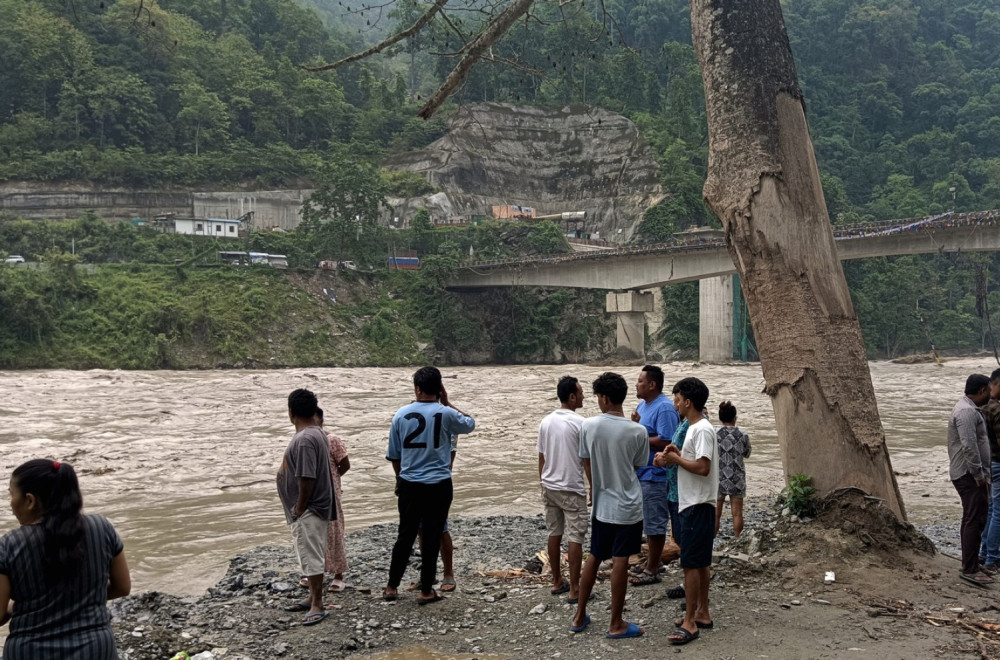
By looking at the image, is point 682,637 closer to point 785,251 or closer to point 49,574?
point 785,251

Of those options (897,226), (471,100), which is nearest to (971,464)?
(897,226)

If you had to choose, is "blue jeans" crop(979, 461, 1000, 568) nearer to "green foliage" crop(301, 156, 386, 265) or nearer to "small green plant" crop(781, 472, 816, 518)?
"small green plant" crop(781, 472, 816, 518)

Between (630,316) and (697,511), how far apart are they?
4612 cm

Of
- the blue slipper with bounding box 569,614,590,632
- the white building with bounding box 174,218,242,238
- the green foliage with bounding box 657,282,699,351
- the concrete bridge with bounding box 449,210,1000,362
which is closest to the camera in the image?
the blue slipper with bounding box 569,614,590,632

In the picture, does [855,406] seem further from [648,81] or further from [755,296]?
[648,81]

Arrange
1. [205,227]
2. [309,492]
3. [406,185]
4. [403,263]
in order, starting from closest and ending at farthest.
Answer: [309,492] < [403,263] < [205,227] < [406,185]

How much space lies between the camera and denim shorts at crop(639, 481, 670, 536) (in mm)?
6570

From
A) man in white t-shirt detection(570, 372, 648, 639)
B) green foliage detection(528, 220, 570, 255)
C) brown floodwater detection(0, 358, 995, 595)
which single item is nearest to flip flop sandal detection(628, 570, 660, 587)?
man in white t-shirt detection(570, 372, 648, 639)

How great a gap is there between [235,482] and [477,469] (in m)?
4.15

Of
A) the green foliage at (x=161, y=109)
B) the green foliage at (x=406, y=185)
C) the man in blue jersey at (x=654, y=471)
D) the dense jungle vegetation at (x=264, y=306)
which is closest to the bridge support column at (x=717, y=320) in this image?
the dense jungle vegetation at (x=264, y=306)

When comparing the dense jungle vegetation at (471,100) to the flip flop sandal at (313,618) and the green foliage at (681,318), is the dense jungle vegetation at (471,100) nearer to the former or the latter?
the green foliage at (681,318)

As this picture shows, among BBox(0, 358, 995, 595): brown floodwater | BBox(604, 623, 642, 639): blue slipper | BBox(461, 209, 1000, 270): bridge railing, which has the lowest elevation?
BBox(0, 358, 995, 595): brown floodwater

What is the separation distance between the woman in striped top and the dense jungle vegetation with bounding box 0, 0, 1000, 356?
53775 millimetres

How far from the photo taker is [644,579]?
643 cm
